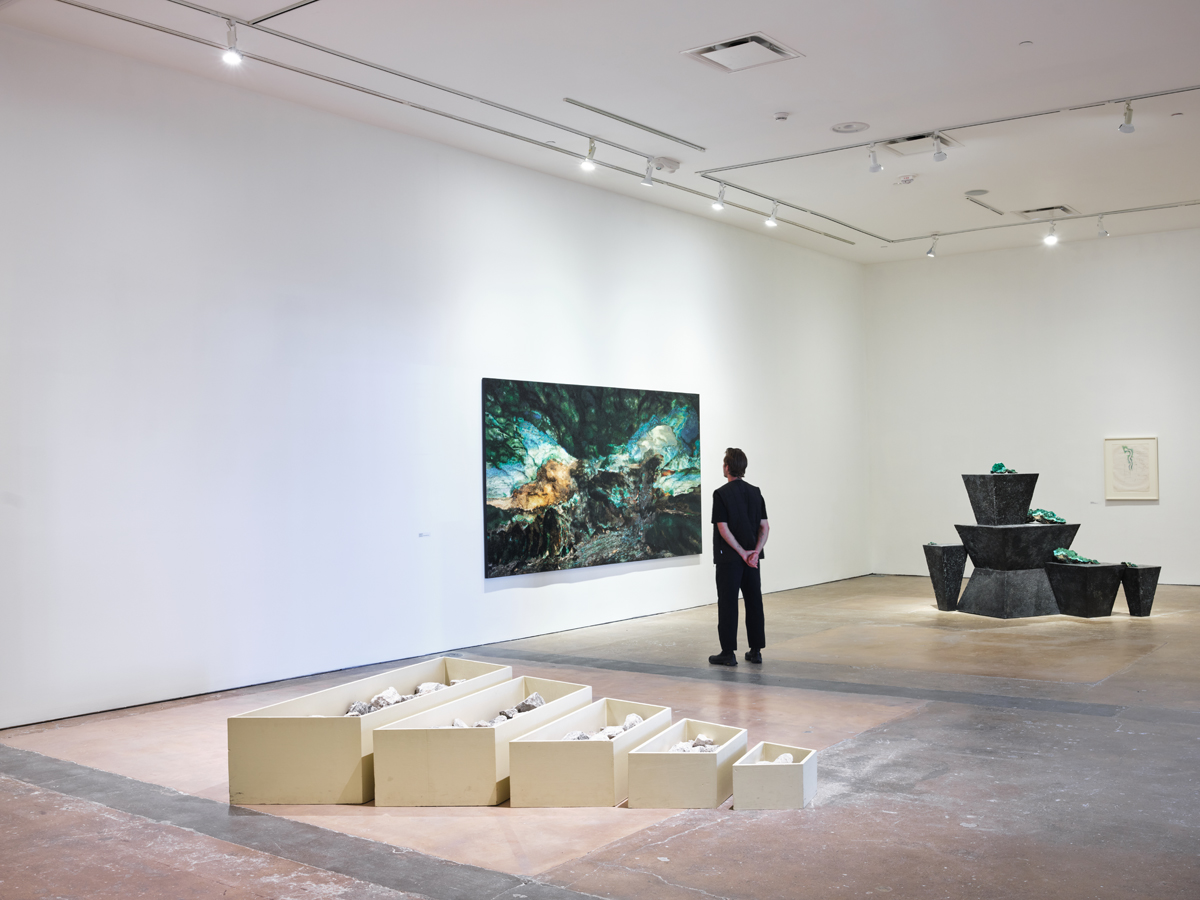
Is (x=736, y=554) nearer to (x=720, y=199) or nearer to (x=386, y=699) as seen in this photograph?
(x=386, y=699)

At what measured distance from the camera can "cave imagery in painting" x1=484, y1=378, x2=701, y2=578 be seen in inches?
334

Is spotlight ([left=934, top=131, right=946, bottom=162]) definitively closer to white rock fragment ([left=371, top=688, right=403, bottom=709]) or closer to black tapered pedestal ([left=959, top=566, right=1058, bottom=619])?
black tapered pedestal ([left=959, top=566, right=1058, bottom=619])

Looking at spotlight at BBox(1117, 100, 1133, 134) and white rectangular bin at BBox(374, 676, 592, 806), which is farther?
spotlight at BBox(1117, 100, 1133, 134)

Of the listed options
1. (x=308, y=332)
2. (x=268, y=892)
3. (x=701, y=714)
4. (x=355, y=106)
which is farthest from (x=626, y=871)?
(x=355, y=106)

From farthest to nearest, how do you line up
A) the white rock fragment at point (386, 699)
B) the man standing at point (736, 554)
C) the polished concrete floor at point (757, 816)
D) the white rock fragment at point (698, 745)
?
the man standing at point (736, 554)
the white rock fragment at point (386, 699)
the white rock fragment at point (698, 745)
the polished concrete floor at point (757, 816)

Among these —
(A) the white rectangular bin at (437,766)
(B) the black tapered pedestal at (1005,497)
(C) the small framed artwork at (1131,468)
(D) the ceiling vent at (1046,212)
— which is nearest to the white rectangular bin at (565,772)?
(A) the white rectangular bin at (437,766)

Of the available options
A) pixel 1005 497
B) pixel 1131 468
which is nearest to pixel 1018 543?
pixel 1005 497

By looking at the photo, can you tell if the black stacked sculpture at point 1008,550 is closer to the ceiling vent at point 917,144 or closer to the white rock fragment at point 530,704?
the ceiling vent at point 917,144

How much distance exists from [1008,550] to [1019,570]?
0.23 metres

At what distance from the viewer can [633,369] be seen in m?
9.95

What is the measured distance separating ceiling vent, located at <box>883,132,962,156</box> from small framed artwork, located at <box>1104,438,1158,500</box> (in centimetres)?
535

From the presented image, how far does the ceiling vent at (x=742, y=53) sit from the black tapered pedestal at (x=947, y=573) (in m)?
5.35

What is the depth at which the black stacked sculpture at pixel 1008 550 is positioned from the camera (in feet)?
31.5

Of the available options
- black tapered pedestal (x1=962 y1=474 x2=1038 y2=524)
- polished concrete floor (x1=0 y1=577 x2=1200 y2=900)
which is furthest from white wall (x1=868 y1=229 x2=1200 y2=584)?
polished concrete floor (x1=0 y1=577 x2=1200 y2=900)
